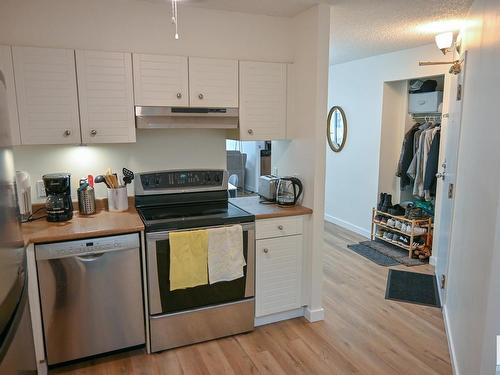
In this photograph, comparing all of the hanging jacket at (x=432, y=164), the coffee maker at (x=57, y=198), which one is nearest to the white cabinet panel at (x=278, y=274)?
the coffee maker at (x=57, y=198)

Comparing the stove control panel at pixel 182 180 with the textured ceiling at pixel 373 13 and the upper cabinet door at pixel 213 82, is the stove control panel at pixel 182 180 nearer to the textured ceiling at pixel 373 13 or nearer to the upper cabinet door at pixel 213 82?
the upper cabinet door at pixel 213 82

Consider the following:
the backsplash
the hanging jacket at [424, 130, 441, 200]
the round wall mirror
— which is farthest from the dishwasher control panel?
the round wall mirror

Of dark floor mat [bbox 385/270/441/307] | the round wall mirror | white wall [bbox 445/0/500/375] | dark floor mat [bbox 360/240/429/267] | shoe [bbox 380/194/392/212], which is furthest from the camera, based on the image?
the round wall mirror

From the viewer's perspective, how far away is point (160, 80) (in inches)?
102

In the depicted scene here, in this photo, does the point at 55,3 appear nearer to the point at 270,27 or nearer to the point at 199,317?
the point at 270,27

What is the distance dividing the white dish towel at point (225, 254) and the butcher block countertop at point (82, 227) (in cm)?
49

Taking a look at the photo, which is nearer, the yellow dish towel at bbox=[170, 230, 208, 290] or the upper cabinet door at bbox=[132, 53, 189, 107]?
the yellow dish towel at bbox=[170, 230, 208, 290]

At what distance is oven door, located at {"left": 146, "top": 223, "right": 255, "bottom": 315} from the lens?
93.4 inches

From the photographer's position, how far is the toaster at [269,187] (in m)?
3.05

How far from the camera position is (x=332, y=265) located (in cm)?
403

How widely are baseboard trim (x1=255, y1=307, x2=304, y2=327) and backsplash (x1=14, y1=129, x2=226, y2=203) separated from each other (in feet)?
4.20

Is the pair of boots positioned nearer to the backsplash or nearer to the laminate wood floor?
the laminate wood floor

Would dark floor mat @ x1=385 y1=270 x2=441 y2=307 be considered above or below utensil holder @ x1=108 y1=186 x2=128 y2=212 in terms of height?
below

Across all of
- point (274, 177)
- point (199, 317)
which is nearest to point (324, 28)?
point (274, 177)
